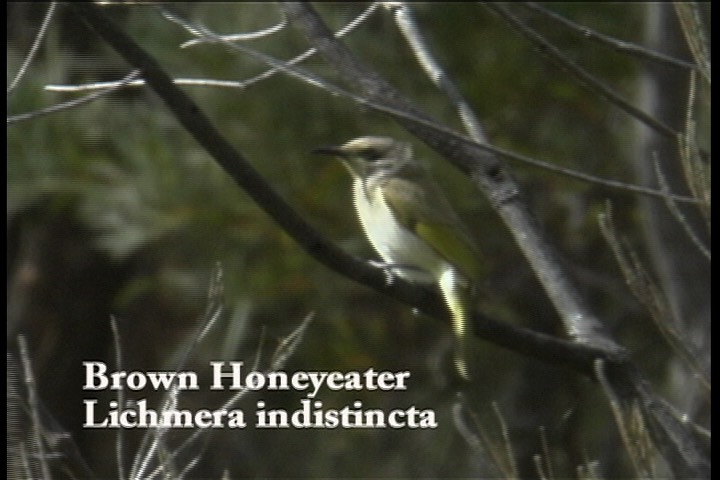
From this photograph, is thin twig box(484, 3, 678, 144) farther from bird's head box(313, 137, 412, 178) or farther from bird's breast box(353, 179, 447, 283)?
bird's head box(313, 137, 412, 178)

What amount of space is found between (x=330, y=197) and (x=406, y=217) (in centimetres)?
122

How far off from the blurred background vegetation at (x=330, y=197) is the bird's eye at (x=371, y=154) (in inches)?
43.9

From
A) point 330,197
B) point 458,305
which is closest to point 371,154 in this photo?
point 458,305

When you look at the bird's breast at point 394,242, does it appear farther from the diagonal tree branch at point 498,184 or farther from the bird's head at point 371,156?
the diagonal tree branch at point 498,184

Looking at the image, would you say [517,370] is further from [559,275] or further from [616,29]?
[559,275]

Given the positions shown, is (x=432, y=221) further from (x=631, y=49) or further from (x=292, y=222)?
(x=631, y=49)

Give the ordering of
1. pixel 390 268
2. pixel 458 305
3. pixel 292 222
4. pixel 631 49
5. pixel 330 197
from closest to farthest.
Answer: pixel 631 49 → pixel 292 222 → pixel 458 305 → pixel 390 268 → pixel 330 197

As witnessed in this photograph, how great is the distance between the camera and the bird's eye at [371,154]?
245cm

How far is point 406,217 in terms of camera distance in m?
2.43

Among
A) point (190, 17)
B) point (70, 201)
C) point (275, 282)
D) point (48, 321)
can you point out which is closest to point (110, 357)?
point (48, 321)

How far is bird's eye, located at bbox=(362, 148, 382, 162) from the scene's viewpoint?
8.04 ft

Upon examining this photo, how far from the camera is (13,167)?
4.00m

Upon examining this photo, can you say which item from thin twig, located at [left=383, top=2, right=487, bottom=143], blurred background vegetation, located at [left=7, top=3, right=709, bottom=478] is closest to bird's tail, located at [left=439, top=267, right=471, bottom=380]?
thin twig, located at [left=383, top=2, right=487, bottom=143]

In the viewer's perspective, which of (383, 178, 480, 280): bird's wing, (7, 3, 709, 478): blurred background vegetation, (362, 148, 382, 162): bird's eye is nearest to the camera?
(383, 178, 480, 280): bird's wing
